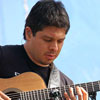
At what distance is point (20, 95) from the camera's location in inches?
75.2

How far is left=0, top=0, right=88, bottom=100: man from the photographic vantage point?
6.39 feet

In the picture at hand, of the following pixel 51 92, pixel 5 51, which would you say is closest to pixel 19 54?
pixel 5 51

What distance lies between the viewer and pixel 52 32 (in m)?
1.95

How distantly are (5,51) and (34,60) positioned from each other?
197mm

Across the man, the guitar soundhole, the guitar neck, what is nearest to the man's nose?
the man

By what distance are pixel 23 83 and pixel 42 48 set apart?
247mm

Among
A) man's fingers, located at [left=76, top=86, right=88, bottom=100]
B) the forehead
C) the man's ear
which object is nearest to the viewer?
man's fingers, located at [left=76, top=86, right=88, bottom=100]

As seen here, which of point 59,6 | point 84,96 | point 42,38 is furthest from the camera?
point 59,6

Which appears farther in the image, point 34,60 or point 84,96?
point 34,60

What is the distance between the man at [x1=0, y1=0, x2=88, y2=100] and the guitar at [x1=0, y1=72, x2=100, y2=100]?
38 mm

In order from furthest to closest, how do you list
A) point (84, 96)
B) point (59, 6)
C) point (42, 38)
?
point (59, 6), point (42, 38), point (84, 96)

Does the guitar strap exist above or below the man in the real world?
below

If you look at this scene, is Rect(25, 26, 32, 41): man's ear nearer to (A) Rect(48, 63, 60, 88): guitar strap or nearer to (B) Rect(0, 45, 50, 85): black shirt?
(B) Rect(0, 45, 50, 85): black shirt

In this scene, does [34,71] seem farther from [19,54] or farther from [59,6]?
[59,6]
